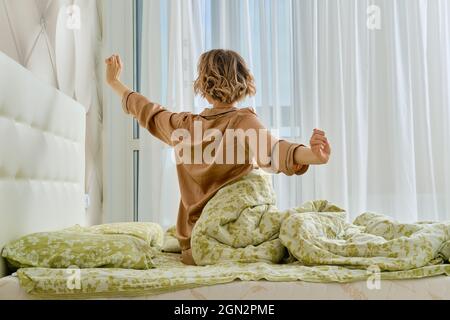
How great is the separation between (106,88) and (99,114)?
0.53ft

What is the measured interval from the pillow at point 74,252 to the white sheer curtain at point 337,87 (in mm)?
1467

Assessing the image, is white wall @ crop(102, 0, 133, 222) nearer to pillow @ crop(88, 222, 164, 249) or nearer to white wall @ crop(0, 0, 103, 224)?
white wall @ crop(0, 0, 103, 224)

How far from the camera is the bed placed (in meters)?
1.21

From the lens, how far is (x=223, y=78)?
181 centimetres

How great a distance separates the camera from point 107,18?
9.88 ft

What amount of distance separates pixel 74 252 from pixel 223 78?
0.77 metres

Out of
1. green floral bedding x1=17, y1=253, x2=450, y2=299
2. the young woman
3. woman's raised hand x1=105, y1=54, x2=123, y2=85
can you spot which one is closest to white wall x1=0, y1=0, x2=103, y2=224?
woman's raised hand x1=105, y1=54, x2=123, y2=85

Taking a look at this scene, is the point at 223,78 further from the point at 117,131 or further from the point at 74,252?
the point at 117,131

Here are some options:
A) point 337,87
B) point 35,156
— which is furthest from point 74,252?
point 337,87

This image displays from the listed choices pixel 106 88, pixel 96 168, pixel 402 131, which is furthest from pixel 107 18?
pixel 402 131
